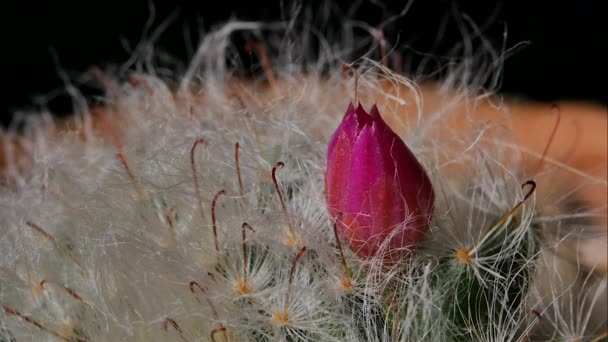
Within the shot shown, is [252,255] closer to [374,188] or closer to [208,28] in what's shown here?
[374,188]

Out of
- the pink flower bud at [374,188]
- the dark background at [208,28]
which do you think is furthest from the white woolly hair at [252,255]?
the dark background at [208,28]

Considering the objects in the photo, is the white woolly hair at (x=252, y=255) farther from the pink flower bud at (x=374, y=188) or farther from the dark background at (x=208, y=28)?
the dark background at (x=208, y=28)

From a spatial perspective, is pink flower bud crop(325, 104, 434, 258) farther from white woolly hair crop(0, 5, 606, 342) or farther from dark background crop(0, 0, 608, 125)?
dark background crop(0, 0, 608, 125)

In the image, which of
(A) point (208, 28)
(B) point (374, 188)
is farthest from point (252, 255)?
(A) point (208, 28)

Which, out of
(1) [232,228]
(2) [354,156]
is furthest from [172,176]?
(2) [354,156]

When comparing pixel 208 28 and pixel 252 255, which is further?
pixel 208 28

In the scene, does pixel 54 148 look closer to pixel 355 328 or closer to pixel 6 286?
pixel 6 286

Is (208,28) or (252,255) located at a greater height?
(252,255)
